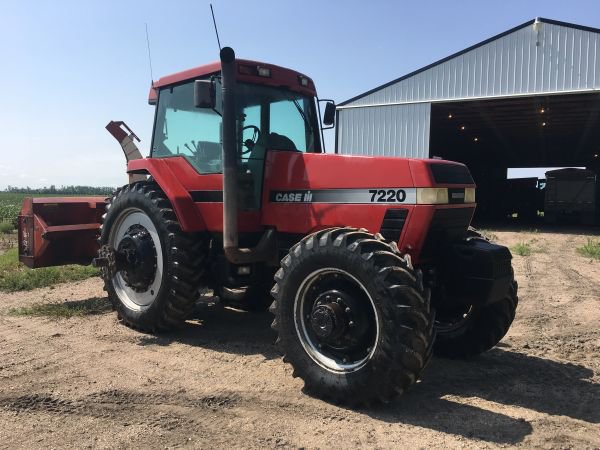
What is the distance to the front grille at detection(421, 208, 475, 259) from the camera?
4258mm

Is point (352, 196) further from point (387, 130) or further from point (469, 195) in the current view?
point (387, 130)

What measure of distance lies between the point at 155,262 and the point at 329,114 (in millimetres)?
2542

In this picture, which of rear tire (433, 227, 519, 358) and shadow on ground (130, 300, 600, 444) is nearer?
shadow on ground (130, 300, 600, 444)

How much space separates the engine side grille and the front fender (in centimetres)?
218

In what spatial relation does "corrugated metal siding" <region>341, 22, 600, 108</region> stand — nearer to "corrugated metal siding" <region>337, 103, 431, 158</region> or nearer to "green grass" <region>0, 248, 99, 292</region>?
"corrugated metal siding" <region>337, 103, 431, 158</region>

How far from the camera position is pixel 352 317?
154 inches

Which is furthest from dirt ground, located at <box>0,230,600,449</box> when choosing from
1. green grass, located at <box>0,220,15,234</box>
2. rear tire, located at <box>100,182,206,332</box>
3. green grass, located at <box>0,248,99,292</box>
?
green grass, located at <box>0,220,15,234</box>

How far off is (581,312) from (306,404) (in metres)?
4.90

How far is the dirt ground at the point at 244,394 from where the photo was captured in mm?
3418

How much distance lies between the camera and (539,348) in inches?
216

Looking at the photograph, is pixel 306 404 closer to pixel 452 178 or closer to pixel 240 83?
pixel 452 178

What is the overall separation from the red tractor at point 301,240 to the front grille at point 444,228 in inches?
0.6

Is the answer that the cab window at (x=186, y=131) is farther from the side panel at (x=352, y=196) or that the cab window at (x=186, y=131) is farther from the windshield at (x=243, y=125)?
the side panel at (x=352, y=196)

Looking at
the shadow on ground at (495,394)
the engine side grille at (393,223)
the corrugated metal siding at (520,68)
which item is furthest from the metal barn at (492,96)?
the engine side grille at (393,223)
